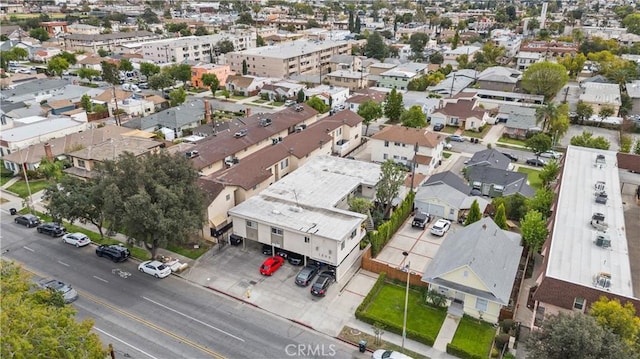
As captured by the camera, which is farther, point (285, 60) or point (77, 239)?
point (285, 60)

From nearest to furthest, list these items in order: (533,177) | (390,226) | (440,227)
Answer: (390,226) < (440,227) < (533,177)

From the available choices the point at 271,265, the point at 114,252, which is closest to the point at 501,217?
the point at 271,265

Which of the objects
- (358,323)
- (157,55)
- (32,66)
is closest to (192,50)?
(157,55)

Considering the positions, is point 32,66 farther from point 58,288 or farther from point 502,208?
point 502,208

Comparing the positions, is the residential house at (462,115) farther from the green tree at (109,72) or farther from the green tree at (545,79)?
the green tree at (109,72)

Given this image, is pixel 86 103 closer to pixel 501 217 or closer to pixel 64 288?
pixel 64 288

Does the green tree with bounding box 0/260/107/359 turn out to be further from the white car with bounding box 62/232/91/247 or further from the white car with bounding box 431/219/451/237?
the white car with bounding box 431/219/451/237
